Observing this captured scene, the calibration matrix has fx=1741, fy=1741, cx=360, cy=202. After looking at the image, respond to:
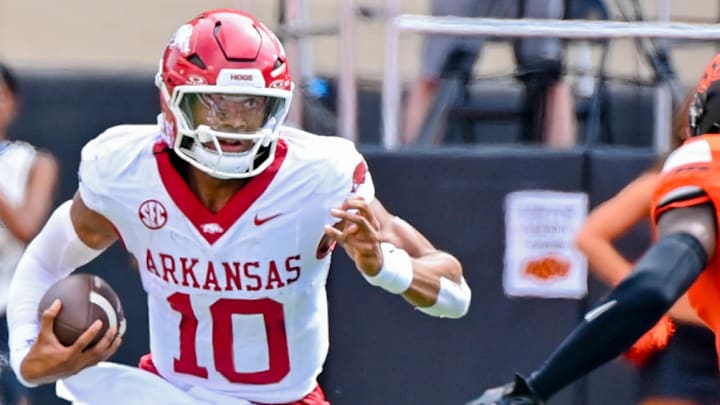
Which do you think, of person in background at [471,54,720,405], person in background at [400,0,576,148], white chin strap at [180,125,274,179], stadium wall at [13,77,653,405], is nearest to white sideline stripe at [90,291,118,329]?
white chin strap at [180,125,274,179]

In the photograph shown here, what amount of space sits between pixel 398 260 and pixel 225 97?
2.09 feet

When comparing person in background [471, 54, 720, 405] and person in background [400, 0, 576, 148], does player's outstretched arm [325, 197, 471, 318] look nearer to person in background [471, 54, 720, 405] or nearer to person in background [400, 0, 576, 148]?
person in background [471, 54, 720, 405]

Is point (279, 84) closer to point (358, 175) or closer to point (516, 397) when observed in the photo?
point (358, 175)

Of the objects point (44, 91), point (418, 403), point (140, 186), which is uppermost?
point (140, 186)

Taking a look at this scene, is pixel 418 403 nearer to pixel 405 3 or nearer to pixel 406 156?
pixel 406 156

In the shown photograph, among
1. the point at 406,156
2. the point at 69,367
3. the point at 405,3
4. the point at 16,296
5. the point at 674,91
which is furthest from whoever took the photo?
the point at 405,3

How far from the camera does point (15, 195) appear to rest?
6566 millimetres

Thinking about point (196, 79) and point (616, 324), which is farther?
point (196, 79)

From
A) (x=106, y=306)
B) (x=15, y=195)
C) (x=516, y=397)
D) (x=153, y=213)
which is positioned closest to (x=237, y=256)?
(x=153, y=213)

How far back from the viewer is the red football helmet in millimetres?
4441

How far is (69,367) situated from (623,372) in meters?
2.85

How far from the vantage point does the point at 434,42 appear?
283 inches

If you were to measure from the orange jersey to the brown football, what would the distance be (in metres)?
1.47

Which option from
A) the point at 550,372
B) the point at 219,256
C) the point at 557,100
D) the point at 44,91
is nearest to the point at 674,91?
the point at 557,100
